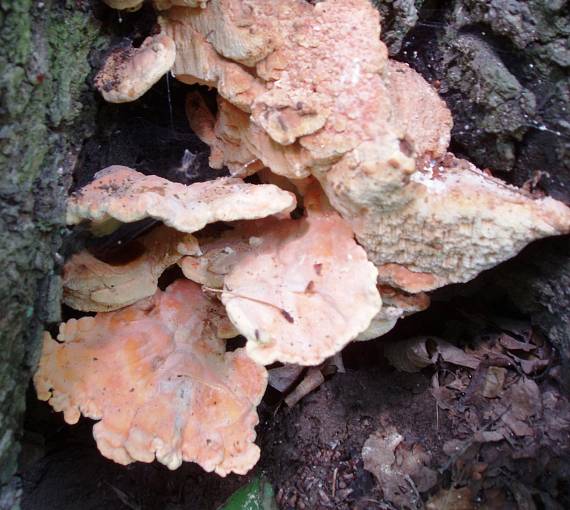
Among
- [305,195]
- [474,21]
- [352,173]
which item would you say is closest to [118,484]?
[305,195]

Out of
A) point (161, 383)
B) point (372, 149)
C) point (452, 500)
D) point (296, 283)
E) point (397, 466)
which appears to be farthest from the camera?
point (397, 466)

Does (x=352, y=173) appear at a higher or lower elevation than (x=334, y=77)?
lower

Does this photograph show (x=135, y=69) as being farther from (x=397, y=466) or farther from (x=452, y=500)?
(x=452, y=500)

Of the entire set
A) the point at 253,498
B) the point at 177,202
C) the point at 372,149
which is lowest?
the point at 253,498

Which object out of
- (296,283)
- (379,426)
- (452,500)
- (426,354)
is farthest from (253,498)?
(296,283)

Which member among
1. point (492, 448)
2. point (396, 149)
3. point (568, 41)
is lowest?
point (492, 448)

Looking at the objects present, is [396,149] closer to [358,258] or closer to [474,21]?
[358,258]

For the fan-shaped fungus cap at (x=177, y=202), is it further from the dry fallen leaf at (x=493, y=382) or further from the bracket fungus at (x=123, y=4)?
the dry fallen leaf at (x=493, y=382)
